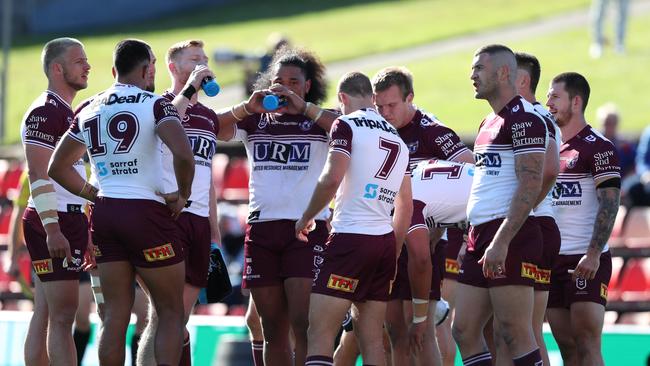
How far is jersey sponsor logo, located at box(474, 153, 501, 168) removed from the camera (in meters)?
8.27

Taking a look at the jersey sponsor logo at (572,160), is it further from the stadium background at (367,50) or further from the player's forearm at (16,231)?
the player's forearm at (16,231)

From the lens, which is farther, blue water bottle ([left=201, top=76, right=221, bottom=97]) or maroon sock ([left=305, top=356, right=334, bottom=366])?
blue water bottle ([left=201, top=76, right=221, bottom=97])

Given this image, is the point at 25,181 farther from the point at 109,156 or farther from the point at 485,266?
the point at 485,266

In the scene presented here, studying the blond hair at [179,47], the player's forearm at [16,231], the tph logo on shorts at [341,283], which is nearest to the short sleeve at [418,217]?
the tph logo on shorts at [341,283]

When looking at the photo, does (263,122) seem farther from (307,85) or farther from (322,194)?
(322,194)

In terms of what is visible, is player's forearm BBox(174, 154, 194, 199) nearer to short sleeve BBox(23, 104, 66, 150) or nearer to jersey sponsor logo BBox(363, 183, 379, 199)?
jersey sponsor logo BBox(363, 183, 379, 199)

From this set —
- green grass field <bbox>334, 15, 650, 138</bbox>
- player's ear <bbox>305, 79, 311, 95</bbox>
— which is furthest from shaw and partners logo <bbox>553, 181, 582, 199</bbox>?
green grass field <bbox>334, 15, 650, 138</bbox>

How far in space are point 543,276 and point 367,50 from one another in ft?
74.4

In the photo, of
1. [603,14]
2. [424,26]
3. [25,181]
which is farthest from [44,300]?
[424,26]

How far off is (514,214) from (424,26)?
86.0 ft

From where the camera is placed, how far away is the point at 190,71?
900cm

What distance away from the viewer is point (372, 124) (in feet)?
26.9

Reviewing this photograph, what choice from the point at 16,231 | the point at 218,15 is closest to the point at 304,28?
the point at 218,15

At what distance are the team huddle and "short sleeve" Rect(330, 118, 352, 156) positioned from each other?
1 centimetres
